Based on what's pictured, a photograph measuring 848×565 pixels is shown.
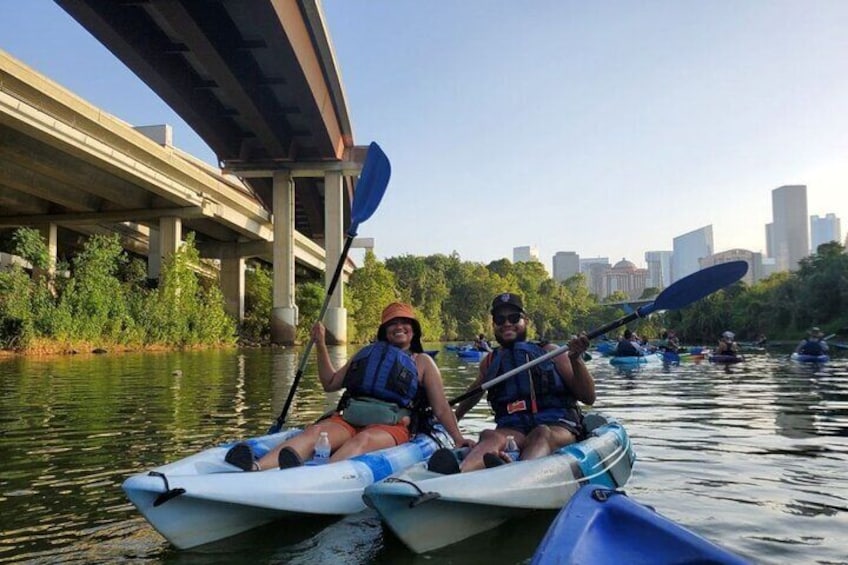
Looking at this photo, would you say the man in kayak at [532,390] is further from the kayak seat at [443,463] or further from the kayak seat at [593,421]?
the kayak seat at [443,463]

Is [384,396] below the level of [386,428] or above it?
above

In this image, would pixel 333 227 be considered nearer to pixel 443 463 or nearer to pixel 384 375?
pixel 384 375

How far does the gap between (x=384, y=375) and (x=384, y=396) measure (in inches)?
5.5

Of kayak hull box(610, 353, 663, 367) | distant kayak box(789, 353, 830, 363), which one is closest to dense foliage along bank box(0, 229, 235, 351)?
kayak hull box(610, 353, 663, 367)

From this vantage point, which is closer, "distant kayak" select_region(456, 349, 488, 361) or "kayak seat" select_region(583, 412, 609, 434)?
"kayak seat" select_region(583, 412, 609, 434)

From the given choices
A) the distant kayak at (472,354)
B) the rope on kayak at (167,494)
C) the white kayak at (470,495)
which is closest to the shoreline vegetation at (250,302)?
the distant kayak at (472,354)

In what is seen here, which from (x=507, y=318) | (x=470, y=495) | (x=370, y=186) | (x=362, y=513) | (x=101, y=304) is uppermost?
(x=370, y=186)

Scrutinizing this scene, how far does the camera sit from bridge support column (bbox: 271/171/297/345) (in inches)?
1345

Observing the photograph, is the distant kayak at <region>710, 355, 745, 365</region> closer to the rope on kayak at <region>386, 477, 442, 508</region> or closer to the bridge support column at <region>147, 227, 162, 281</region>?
the rope on kayak at <region>386, 477, 442, 508</region>

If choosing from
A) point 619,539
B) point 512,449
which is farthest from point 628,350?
point 619,539

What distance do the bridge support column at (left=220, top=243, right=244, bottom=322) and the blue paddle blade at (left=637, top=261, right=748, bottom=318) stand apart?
1353 inches

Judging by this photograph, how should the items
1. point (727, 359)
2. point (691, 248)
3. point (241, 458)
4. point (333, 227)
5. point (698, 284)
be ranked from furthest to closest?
point (691, 248) → point (333, 227) → point (727, 359) → point (698, 284) → point (241, 458)

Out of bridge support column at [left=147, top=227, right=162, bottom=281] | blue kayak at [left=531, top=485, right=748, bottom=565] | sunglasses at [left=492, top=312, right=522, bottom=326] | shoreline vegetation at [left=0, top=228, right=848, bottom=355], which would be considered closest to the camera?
blue kayak at [left=531, top=485, right=748, bottom=565]

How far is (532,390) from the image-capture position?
185 inches
